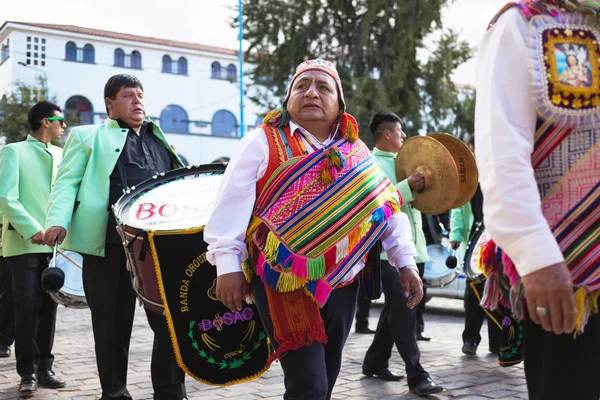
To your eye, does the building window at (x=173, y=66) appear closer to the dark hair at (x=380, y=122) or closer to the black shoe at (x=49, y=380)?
the dark hair at (x=380, y=122)

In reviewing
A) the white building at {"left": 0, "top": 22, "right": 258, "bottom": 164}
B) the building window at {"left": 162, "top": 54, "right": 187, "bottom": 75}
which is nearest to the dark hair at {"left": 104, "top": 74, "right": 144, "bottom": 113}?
the white building at {"left": 0, "top": 22, "right": 258, "bottom": 164}

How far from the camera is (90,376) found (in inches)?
230

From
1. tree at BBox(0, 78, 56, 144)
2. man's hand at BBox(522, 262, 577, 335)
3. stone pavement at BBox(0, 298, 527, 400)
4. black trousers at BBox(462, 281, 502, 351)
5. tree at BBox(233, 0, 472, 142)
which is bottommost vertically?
stone pavement at BBox(0, 298, 527, 400)

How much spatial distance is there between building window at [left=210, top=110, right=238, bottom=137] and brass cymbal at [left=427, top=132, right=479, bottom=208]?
48.6 m

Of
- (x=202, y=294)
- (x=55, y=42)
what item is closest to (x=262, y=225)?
(x=202, y=294)

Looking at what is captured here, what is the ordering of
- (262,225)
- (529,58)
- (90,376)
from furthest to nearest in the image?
(90,376) < (262,225) < (529,58)

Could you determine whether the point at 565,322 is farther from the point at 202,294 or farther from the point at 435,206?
the point at 435,206

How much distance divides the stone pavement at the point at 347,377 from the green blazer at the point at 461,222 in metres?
1.18

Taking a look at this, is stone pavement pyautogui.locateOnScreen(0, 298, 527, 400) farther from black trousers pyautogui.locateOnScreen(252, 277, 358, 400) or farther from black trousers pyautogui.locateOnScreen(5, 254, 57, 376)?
black trousers pyautogui.locateOnScreen(252, 277, 358, 400)

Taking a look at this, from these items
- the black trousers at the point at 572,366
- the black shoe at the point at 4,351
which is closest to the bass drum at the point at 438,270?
the black shoe at the point at 4,351

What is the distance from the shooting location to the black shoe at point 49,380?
550 cm

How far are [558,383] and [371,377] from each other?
390cm

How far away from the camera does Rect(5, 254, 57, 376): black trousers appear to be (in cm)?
543

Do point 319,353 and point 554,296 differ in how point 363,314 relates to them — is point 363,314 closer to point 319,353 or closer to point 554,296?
point 319,353
